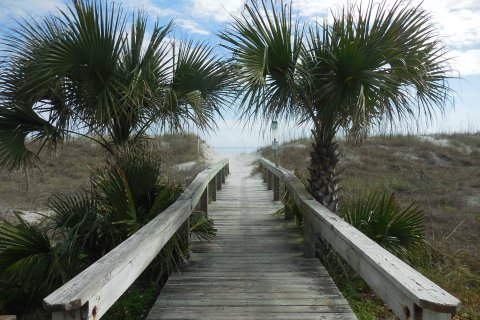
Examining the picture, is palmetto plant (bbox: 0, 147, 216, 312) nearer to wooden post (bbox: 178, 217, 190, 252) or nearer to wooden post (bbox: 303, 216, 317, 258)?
wooden post (bbox: 178, 217, 190, 252)

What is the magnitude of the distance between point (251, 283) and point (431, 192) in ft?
37.7

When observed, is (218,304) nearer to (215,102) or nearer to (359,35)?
(359,35)

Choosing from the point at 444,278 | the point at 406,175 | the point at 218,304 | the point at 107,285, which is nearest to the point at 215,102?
the point at 218,304

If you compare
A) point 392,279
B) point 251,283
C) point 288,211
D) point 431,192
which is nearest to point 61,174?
point 288,211

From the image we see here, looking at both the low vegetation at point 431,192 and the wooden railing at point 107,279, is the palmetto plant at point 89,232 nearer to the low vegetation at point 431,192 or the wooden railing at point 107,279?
the wooden railing at point 107,279

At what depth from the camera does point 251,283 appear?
4.07m

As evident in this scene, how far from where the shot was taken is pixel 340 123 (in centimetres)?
499

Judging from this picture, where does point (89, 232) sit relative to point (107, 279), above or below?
below

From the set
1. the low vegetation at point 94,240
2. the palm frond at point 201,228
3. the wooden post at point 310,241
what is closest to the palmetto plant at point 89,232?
the low vegetation at point 94,240

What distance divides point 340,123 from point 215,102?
7.98ft

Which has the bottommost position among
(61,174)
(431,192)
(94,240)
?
(431,192)

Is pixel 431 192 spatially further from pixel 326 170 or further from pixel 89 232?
pixel 89 232

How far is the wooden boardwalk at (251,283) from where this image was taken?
3.41m

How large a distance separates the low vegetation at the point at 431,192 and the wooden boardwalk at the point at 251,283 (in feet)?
1.88
